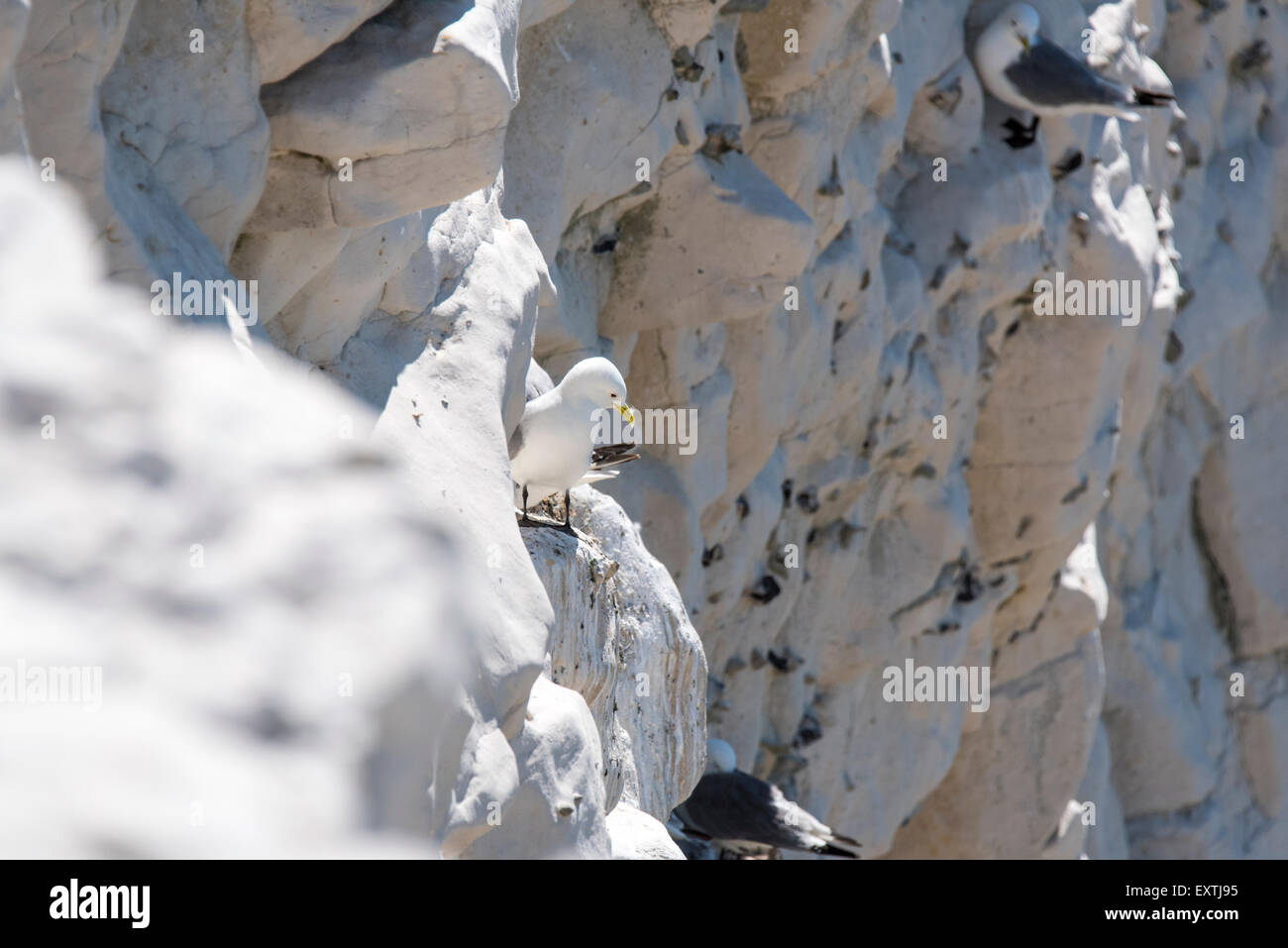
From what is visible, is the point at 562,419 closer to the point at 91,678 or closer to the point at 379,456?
the point at 379,456

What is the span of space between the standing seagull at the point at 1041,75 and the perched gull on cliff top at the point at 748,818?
3.75 meters

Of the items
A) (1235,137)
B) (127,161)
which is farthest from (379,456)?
(1235,137)

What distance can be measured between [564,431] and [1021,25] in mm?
5079

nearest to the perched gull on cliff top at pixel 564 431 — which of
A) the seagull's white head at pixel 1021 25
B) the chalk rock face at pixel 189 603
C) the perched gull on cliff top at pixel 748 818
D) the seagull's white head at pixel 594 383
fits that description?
the seagull's white head at pixel 594 383

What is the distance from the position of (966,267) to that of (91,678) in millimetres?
6807

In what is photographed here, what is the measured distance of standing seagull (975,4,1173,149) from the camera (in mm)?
7227

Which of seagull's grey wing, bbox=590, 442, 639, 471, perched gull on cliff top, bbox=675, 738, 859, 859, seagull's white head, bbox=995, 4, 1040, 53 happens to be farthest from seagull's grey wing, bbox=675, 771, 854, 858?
seagull's white head, bbox=995, 4, 1040, 53

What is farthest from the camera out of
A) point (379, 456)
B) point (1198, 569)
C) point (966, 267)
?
point (1198, 569)

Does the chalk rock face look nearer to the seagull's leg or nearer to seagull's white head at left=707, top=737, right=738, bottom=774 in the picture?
seagull's white head at left=707, top=737, right=738, bottom=774

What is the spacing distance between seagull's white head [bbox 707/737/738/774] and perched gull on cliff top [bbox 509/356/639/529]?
284cm

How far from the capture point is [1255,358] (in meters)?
11.2

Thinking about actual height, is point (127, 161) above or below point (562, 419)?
above

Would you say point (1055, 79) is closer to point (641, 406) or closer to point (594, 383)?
point (641, 406)

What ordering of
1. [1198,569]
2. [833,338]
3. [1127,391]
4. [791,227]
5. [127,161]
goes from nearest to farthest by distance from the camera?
1. [127,161]
2. [791,227]
3. [833,338]
4. [1127,391]
5. [1198,569]
